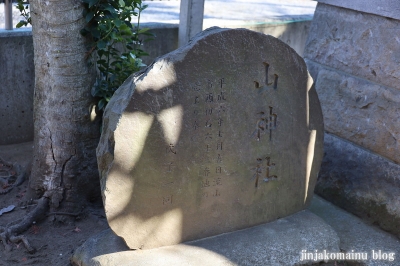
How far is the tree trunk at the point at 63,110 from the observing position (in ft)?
10.0

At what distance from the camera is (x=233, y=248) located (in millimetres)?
2742

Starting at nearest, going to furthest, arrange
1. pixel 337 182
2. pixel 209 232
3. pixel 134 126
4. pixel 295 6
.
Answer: pixel 134 126 < pixel 209 232 < pixel 337 182 < pixel 295 6

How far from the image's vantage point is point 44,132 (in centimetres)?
323

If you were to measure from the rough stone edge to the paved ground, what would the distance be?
1.76 meters

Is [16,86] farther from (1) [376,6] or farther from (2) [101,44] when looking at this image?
(1) [376,6]

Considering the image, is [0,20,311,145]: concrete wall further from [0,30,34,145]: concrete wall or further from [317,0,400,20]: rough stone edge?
[317,0,400,20]: rough stone edge

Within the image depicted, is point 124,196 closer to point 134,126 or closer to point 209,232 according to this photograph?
point 134,126

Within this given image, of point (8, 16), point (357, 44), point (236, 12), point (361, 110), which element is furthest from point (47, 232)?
point (236, 12)

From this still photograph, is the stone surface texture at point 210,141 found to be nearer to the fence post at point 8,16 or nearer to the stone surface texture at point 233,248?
the stone surface texture at point 233,248

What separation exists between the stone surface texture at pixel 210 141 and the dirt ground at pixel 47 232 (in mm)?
637

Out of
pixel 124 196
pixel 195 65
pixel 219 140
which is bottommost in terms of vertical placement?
pixel 124 196

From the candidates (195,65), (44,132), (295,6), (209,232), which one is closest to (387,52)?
(195,65)

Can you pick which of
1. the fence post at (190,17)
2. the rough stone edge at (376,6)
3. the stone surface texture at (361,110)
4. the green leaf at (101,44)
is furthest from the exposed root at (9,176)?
the rough stone edge at (376,6)

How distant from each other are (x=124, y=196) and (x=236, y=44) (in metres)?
0.98
